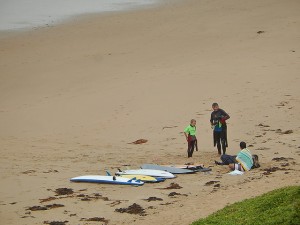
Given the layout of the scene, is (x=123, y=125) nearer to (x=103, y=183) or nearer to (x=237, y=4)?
(x=103, y=183)

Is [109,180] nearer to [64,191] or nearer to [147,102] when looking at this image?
[64,191]

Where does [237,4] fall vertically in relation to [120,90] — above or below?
above

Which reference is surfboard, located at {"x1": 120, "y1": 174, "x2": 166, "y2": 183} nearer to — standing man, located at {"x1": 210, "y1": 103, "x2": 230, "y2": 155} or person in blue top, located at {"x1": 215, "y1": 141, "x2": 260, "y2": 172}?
person in blue top, located at {"x1": 215, "y1": 141, "x2": 260, "y2": 172}

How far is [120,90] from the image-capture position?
2472 cm

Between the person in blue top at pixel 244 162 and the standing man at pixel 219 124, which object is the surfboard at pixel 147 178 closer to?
the person in blue top at pixel 244 162

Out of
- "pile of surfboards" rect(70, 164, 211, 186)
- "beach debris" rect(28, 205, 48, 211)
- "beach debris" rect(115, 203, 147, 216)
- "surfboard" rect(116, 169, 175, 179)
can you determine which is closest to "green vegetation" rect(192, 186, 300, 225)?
"beach debris" rect(115, 203, 147, 216)

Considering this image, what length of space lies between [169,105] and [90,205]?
34.9 feet

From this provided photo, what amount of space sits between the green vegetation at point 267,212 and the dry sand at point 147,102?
59.9 inches

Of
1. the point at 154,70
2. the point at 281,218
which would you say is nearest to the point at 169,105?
the point at 154,70

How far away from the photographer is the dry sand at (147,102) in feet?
43.0

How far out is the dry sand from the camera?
1309cm

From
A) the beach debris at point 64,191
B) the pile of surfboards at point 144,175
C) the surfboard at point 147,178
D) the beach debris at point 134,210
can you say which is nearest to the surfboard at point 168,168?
the pile of surfboards at point 144,175

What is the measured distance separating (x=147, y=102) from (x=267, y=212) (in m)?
14.5

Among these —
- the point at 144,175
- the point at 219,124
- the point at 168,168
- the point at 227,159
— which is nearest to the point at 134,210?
the point at 144,175
